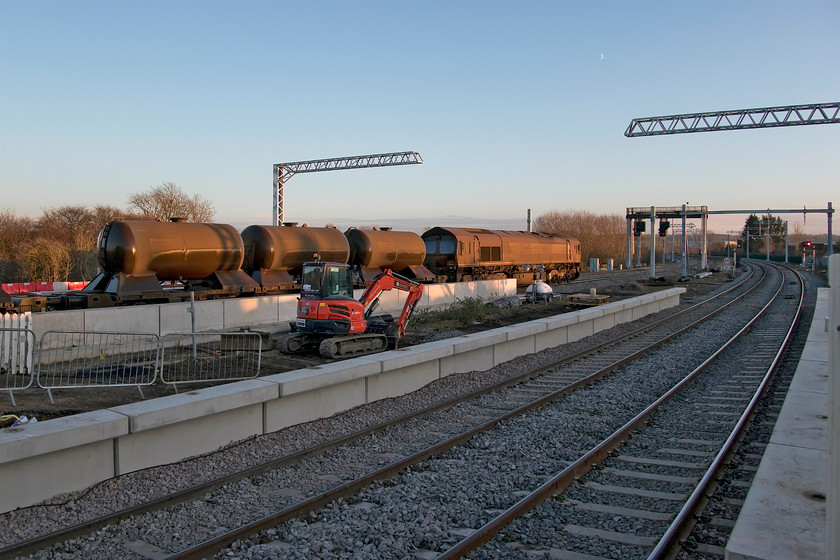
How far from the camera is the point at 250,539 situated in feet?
16.5

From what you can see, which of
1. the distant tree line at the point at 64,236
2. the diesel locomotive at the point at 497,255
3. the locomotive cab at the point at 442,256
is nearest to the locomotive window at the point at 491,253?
the diesel locomotive at the point at 497,255

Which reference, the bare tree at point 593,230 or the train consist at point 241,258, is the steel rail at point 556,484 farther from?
the bare tree at point 593,230

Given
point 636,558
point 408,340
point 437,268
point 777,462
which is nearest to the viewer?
point 636,558

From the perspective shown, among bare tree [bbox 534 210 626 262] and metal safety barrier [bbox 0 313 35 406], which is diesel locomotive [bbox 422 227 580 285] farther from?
bare tree [bbox 534 210 626 262]

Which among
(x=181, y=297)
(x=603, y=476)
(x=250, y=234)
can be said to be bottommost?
(x=603, y=476)

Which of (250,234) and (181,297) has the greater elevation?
(250,234)

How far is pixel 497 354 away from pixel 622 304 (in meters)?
9.24

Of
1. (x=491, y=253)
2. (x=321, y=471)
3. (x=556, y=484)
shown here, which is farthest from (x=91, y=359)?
(x=491, y=253)

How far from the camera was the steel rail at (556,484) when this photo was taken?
15.9 feet

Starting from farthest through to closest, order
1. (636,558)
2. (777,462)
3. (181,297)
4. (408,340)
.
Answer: (181,297)
(408,340)
(777,462)
(636,558)

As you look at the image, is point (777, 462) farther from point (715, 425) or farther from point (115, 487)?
point (115, 487)

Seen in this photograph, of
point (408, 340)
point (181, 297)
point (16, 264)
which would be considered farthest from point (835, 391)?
point (16, 264)

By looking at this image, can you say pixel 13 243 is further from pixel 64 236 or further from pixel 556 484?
pixel 556 484

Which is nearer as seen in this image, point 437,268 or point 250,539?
point 250,539
